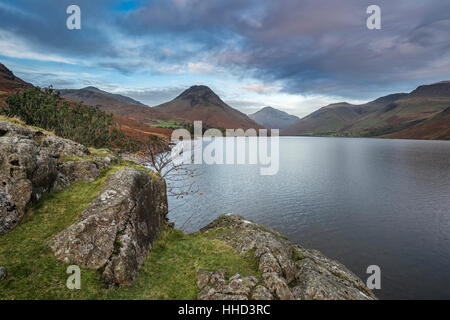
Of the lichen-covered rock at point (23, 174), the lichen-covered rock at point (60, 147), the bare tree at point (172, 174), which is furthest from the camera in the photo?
the bare tree at point (172, 174)

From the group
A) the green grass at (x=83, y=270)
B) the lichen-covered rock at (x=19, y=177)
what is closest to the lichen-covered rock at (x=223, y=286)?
the green grass at (x=83, y=270)

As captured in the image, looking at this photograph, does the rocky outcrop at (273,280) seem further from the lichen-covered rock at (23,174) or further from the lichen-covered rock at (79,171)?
the lichen-covered rock at (79,171)

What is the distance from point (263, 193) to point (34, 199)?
3992 cm

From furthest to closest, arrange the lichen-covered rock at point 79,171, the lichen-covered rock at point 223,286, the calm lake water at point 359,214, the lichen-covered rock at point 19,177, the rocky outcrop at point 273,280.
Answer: the calm lake water at point 359,214 → the lichen-covered rock at point 79,171 → the lichen-covered rock at point 19,177 → the rocky outcrop at point 273,280 → the lichen-covered rock at point 223,286

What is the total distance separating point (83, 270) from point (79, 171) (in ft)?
27.5

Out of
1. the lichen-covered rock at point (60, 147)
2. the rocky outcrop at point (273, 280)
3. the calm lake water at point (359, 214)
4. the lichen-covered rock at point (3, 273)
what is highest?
the lichen-covered rock at point (60, 147)

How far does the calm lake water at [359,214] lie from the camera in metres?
22.8

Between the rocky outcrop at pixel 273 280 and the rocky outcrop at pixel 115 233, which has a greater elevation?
the rocky outcrop at pixel 115 233

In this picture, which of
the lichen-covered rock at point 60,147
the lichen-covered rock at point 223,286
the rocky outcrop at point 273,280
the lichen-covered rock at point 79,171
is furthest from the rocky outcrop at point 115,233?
the lichen-covered rock at point 60,147

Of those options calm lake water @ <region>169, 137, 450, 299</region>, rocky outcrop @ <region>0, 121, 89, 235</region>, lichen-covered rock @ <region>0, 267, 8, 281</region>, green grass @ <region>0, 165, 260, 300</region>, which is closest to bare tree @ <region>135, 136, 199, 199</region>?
calm lake water @ <region>169, 137, 450, 299</region>

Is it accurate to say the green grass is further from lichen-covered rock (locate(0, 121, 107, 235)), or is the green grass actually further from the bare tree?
the bare tree

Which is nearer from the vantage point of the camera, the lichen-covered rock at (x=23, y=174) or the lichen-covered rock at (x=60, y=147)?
the lichen-covered rock at (x=23, y=174)

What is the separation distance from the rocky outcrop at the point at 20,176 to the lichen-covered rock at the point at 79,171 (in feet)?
1.90
